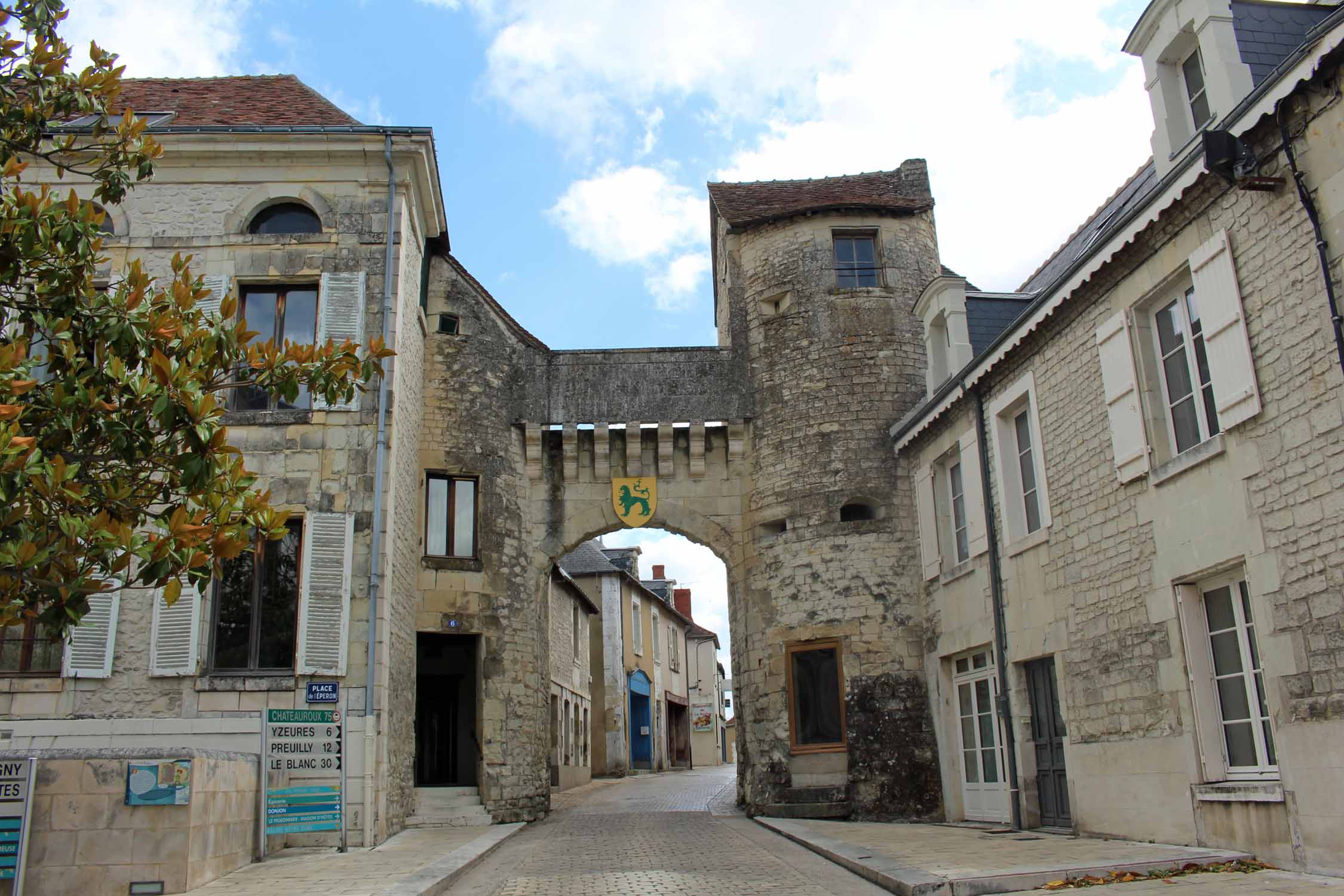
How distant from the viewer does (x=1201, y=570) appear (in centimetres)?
707

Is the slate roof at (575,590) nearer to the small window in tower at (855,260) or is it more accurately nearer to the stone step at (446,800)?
→ the stone step at (446,800)

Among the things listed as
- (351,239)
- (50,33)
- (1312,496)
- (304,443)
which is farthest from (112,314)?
(1312,496)

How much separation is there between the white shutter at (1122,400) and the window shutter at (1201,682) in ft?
3.28

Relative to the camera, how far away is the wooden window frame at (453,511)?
13.4 meters

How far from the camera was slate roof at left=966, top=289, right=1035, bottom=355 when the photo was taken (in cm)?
1174

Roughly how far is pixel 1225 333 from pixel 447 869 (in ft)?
20.6

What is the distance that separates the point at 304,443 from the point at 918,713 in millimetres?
7426

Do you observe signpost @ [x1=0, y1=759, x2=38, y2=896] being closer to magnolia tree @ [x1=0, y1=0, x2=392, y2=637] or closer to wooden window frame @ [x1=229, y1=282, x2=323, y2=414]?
magnolia tree @ [x1=0, y1=0, x2=392, y2=637]

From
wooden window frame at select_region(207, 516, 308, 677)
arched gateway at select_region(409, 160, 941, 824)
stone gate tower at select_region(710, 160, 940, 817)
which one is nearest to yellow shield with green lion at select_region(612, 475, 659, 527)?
arched gateway at select_region(409, 160, 941, 824)

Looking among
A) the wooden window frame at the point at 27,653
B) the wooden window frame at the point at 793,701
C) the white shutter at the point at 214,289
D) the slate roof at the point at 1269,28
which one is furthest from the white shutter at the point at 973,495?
the wooden window frame at the point at 27,653

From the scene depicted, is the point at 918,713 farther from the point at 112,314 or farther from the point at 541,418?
the point at 112,314

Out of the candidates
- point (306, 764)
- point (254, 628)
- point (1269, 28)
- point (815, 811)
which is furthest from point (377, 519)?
point (1269, 28)

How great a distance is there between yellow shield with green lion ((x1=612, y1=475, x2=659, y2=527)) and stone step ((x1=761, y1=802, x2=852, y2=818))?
410cm

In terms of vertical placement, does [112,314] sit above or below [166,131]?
below
